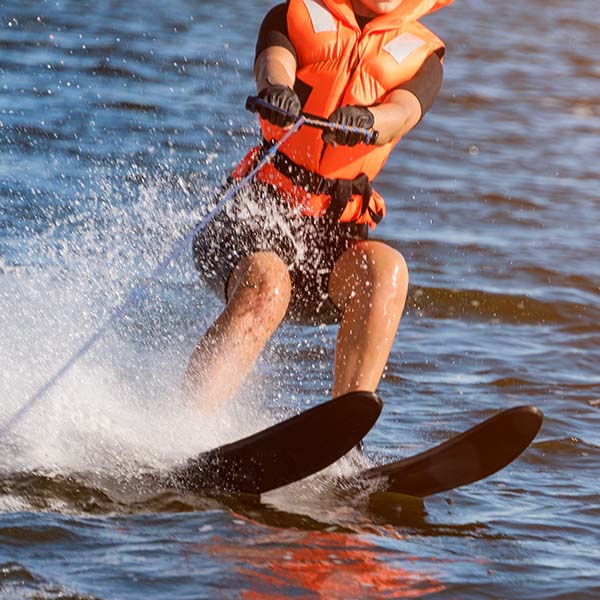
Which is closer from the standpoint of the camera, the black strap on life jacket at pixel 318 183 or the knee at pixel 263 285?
the knee at pixel 263 285

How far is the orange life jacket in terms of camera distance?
437 centimetres

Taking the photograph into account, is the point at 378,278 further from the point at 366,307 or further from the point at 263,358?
the point at 263,358

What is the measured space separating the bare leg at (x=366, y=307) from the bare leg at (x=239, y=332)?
0.20m

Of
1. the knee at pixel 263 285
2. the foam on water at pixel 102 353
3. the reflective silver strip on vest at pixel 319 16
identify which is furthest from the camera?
the reflective silver strip on vest at pixel 319 16

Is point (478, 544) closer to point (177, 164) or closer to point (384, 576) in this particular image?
point (384, 576)

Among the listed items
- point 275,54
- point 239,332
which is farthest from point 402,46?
point 239,332

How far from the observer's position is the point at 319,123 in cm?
408

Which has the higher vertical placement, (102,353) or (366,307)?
(366,307)

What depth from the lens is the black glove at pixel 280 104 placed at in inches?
158

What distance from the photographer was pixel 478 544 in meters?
4.11

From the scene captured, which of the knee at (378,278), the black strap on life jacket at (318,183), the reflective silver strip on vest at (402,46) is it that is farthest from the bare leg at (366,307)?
the reflective silver strip on vest at (402,46)

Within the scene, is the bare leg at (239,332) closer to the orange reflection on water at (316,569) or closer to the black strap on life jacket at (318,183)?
the black strap on life jacket at (318,183)

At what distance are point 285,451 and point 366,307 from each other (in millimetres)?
509

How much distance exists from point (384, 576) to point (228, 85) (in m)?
8.27
